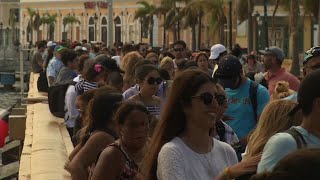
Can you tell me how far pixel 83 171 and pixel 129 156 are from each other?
33.1 inches

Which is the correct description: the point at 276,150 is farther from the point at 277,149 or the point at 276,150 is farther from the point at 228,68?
the point at 228,68

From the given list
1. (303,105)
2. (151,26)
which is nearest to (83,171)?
(303,105)

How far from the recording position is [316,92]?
4.45m

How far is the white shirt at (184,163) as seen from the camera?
4.57 meters

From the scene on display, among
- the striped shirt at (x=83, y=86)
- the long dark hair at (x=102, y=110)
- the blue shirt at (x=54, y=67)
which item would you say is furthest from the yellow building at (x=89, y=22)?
the long dark hair at (x=102, y=110)

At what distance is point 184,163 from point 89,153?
1793mm

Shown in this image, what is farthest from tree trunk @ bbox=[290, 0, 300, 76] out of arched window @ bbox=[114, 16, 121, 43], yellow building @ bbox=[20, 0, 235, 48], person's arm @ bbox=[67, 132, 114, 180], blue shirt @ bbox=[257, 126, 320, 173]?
arched window @ bbox=[114, 16, 121, 43]

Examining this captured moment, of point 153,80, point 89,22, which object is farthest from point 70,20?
point 153,80

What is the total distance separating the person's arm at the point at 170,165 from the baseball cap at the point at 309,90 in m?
0.67

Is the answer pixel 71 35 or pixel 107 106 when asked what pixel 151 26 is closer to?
pixel 71 35

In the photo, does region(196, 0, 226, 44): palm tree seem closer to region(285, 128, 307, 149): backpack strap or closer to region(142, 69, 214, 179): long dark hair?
region(142, 69, 214, 179): long dark hair

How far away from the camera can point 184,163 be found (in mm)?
4594

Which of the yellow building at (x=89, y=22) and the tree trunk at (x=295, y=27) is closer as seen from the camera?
the tree trunk at (x=295, y=27)

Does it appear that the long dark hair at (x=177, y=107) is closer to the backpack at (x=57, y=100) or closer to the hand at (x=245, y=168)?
the hand at (x=245, y=168)
